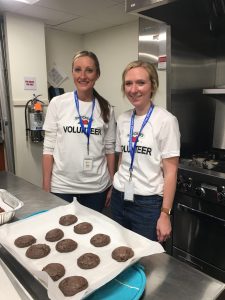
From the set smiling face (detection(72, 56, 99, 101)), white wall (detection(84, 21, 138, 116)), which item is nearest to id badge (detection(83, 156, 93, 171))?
smiling face (detection(72, 56, 99, 101))

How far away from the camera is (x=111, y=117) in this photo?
1440 mm

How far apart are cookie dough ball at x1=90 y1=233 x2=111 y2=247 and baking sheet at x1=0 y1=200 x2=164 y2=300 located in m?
0.01

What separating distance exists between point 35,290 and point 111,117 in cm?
98

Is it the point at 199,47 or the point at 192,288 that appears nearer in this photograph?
the point at 192,288

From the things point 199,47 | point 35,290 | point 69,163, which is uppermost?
point 199,47

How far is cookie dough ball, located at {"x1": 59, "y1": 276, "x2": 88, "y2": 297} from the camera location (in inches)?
22.8

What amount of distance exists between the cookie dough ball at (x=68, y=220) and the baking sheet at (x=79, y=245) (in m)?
0.01

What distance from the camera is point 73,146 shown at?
4.43ft

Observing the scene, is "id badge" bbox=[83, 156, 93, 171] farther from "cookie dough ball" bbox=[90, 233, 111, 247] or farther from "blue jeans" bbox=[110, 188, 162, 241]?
"cookie dough ball" bbox=[90, 233, 111, 247]

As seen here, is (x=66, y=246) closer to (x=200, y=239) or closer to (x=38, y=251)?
(x=38, y=251)

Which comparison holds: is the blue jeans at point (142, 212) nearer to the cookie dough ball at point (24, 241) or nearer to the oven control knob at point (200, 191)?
the oven control knob at point (200, 191)

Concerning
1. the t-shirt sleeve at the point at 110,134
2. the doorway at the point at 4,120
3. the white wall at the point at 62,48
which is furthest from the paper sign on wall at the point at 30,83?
the t-shirt sleeve at the point at 110,134

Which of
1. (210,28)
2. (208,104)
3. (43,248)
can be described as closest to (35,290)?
(43,248)

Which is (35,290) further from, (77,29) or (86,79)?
(77,29)
